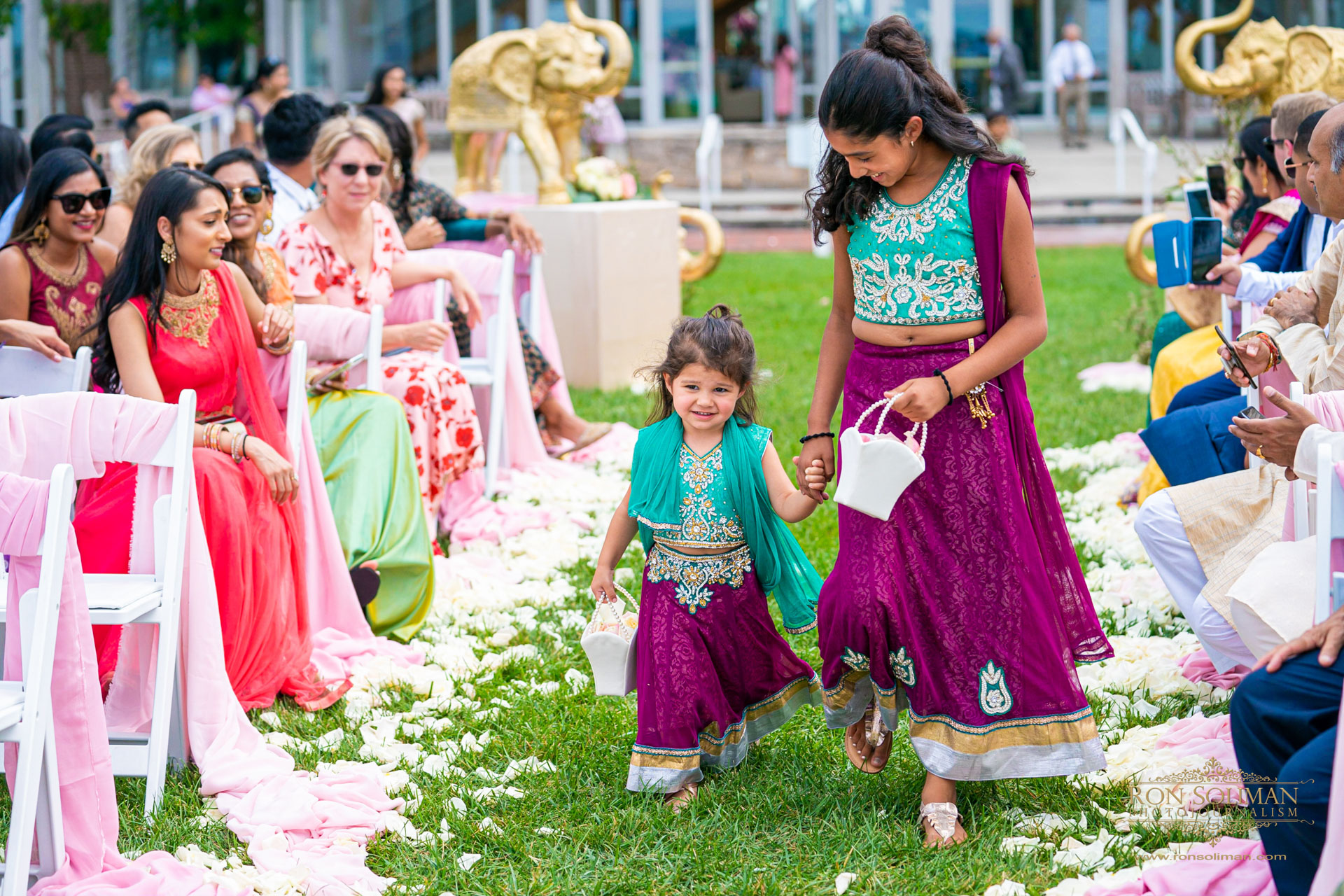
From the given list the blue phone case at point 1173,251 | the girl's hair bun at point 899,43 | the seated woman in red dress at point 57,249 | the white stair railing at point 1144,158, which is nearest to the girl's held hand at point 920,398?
the girl's hair bun at point 899,43

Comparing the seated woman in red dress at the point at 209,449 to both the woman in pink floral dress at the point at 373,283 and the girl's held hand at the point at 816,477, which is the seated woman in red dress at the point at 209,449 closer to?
the woman in pink floral dress at the point at 373,283

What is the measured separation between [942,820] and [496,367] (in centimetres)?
392

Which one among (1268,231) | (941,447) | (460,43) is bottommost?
(941,447)

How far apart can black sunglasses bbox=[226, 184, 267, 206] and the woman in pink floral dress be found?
0.55m

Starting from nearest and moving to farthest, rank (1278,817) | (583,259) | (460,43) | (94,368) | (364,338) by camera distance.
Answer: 1. (1278,817)
2. (94,368)
3. (364,338)
4. (583,259)
5. (460,43)

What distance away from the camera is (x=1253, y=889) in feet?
8.57

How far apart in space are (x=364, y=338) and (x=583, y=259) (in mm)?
3383

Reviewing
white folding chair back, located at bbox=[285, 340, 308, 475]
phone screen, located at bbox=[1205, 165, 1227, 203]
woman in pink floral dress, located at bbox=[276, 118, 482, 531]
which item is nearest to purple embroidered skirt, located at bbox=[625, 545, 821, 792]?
white folding chair back, located at bbox=[285, 340, 308, 475]

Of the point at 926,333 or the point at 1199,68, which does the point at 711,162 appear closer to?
the point at 1199,68

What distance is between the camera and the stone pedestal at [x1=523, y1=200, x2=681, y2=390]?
837cm

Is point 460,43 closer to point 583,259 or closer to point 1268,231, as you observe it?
point 583,259

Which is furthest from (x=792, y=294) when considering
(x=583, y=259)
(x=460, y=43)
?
(x=460, y=43)

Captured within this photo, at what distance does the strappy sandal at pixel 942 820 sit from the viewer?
9.50ft

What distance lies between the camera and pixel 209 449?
3.87m
